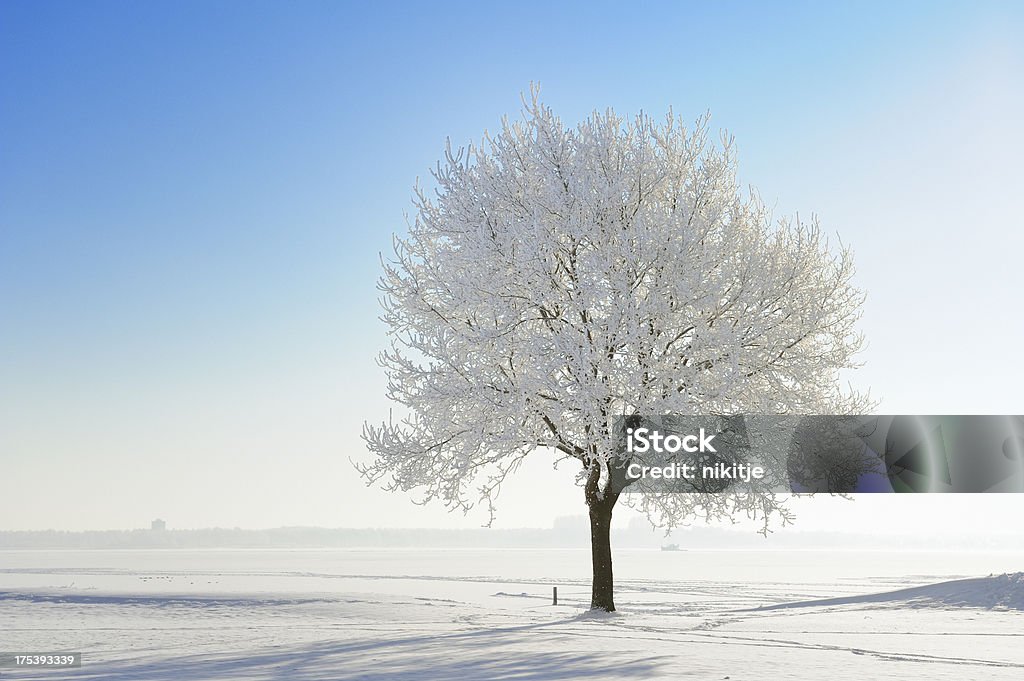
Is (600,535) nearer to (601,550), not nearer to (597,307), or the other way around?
(601,550)

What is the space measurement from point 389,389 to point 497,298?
4.37 metres

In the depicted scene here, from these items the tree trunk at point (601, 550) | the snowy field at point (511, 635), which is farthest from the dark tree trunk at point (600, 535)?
the snowy field at point (511, 635)

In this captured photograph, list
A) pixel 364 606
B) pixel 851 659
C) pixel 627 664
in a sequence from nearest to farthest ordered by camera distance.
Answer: pixel 627 664
pixel 851 659
pixel 364 606

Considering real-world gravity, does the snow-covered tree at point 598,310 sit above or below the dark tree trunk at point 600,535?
above

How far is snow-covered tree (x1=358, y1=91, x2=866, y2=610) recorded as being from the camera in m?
22.6

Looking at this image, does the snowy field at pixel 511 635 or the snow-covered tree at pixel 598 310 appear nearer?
the snowy field at pixel 511 635

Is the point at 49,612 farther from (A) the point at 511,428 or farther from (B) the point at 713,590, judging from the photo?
(B) the point at 713,590

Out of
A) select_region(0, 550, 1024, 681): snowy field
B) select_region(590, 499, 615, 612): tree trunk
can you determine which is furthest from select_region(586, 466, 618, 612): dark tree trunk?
select_region(0, 550, 1024, 681): snowy field

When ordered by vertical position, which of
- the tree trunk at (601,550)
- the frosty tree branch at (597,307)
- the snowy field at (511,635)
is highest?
the frosty tree branch at (597,307)

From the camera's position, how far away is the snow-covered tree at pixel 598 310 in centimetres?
2258

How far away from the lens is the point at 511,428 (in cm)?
2286

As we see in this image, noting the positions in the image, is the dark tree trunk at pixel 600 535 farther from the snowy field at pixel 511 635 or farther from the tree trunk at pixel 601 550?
the snowy field at pixel 511 635

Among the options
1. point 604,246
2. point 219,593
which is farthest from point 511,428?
point 219,593

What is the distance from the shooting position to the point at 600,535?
25.2 metres
